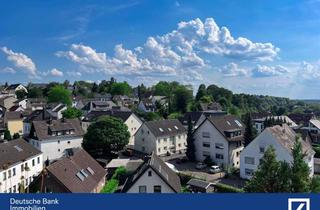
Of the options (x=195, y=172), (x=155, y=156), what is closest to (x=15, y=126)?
(x=195, y=172)

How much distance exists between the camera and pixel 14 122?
48.1 metres

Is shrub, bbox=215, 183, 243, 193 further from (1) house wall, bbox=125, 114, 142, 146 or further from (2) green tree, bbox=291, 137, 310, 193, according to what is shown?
(1) house wall, bbox=125, 114, 142, 146

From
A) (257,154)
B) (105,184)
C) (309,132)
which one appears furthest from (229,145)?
(309,132)

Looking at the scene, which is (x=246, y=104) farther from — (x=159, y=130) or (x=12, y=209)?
(x=12, y=209)

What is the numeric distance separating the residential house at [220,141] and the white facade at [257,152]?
12.1 ft

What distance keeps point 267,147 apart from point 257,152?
1.57 meters

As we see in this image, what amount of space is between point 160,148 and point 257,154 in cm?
1258

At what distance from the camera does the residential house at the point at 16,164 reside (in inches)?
805

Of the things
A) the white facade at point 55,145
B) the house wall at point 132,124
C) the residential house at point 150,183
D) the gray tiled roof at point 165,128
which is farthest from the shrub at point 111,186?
the house wall at point 132,124

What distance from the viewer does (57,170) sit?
18.2 m

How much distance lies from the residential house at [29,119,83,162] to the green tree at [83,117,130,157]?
2.35 m

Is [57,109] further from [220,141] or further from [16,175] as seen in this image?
[16,175]

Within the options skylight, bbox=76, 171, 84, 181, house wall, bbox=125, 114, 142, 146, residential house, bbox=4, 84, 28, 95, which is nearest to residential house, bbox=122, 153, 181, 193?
skylight, bbox=76, 171, 84, 181

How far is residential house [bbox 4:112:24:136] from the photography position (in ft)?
155
